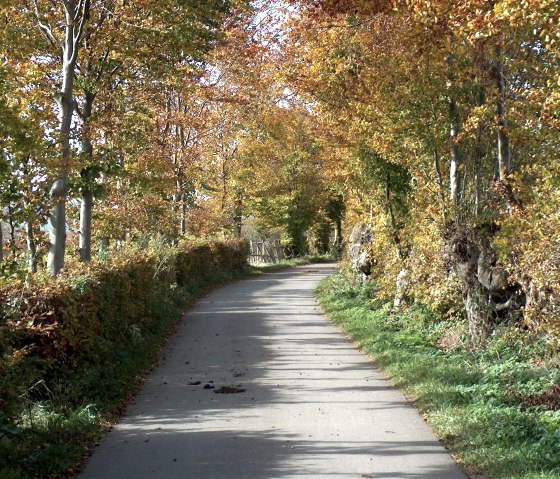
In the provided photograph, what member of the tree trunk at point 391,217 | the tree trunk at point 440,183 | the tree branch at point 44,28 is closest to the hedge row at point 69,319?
the tree branch at point 44,28

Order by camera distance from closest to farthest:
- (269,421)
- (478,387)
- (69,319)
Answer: (269,421)
(478,387)
(69,319)

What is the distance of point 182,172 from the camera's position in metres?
29.7

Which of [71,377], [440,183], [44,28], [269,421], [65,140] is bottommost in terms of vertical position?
[269,421]

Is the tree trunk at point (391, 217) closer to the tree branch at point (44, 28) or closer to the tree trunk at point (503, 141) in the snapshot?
the tree trunk at point (503, 141)

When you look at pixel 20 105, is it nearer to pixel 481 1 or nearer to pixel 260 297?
pixel 481 1

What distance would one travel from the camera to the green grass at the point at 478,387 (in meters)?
6.49

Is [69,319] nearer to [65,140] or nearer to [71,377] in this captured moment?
[71,377]

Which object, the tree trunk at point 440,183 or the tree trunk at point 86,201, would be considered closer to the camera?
the tree trunk at point 440,183

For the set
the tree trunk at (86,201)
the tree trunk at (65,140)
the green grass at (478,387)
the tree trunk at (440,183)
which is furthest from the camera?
the tree trunk at (86,201)

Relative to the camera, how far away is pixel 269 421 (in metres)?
8.31

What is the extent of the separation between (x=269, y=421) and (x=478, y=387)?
2.71 meters

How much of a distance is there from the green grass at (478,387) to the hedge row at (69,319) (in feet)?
14.4

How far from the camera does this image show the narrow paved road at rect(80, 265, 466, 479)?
21.5 feet

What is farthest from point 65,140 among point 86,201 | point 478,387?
point 478,387
